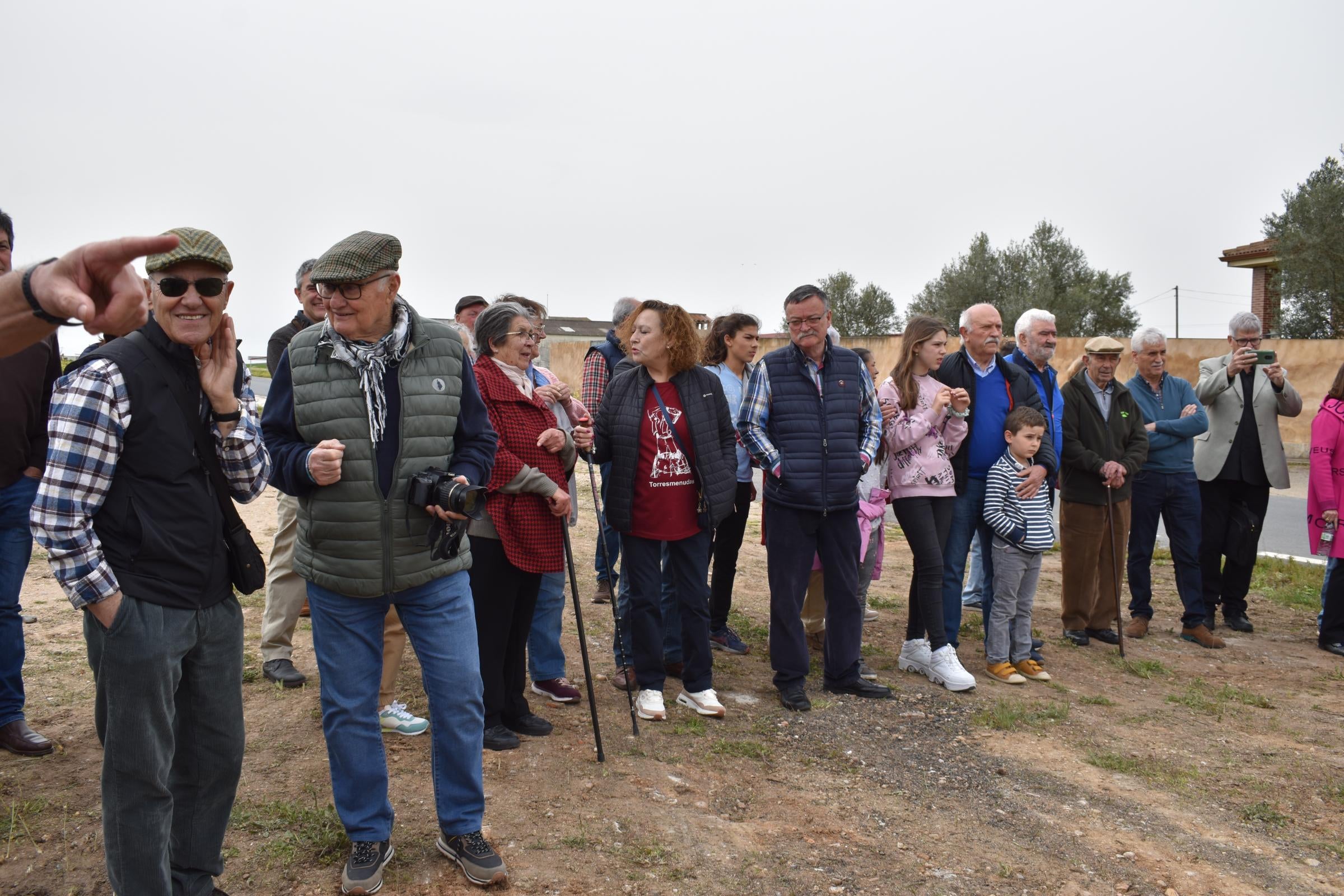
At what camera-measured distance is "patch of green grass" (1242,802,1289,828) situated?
4.19 metres

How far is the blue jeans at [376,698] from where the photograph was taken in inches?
133

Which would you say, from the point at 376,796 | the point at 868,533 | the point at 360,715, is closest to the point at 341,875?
the point at 376,796

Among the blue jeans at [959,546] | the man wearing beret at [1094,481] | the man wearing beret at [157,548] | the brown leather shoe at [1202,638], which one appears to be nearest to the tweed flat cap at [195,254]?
the man wearing beret at [157,548]

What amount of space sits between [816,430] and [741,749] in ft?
5.83

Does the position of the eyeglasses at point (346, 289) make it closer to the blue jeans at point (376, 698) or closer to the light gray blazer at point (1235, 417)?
the blue jeans at point (376, 698)

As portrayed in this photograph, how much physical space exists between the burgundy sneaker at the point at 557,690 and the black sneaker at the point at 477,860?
6.08 ft

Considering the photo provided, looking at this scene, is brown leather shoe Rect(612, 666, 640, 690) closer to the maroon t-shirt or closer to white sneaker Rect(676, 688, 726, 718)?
white sneaker Rect(676, 688, 726, 718)

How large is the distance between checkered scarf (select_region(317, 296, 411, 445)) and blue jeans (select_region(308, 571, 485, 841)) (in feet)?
2.03

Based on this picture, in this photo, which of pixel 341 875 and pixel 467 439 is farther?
pixel 467 439

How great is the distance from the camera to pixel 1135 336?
7.37 meters

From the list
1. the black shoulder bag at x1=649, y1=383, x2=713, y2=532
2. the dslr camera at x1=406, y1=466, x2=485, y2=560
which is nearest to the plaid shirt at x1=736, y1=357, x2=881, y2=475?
the black shoulder bag at x1=649, y1=383, x2=713, y2=532

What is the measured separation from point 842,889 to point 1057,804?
1370mm

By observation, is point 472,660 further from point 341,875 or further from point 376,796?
point 341,875

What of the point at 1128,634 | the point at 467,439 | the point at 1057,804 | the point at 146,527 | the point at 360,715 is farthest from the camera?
the point at 1128,634
